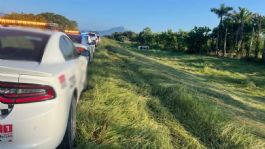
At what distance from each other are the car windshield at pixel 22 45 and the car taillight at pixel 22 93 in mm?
875

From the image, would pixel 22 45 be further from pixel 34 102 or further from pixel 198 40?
pixel 198 40

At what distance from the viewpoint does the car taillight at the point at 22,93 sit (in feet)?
14.9

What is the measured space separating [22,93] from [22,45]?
1672mm

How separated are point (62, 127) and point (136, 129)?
77.8 inches

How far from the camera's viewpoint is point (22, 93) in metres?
4.60

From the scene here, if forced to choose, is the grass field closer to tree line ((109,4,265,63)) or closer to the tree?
tree line ((109,4,265,63))

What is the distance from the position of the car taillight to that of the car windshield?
0.88 metres

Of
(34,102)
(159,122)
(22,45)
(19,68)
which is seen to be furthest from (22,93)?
(159,122)

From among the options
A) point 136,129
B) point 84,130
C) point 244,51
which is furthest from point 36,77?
point 244,51

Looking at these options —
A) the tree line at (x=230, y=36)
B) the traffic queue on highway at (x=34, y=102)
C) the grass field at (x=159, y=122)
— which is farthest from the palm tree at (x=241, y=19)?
the traffic queue on highway at (x=34, y=102)

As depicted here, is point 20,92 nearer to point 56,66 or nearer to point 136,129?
point 56,66

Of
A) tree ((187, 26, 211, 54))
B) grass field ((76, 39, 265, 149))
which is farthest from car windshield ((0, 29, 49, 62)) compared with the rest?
tree ((187, 26, 211, 54))

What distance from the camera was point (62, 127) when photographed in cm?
509

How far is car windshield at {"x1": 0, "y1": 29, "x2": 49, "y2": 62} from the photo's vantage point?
5645 mm
